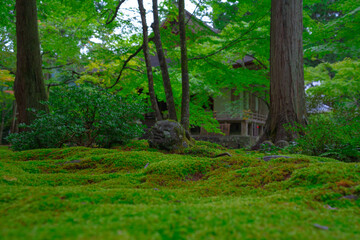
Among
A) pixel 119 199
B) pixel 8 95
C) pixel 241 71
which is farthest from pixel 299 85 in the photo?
pixel 8 95

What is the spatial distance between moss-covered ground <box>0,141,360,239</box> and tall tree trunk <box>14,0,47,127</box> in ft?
15.2

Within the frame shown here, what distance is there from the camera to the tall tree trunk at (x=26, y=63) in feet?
21.1

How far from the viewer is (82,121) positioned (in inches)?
220

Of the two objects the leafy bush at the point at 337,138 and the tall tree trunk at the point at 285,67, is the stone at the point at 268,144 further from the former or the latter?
the leafy bush at the point at 337,138

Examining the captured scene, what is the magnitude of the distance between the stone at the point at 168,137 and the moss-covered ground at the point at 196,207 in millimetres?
2096

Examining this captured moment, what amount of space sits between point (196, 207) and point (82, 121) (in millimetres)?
4809

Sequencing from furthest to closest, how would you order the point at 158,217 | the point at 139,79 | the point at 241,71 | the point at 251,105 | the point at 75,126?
the point at 251,105 → the point at 139,79 → the point at 241,71 → the point at 75,126 → the point at 158,217

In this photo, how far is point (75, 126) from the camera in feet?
17.2

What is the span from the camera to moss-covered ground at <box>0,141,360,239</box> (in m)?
1.04

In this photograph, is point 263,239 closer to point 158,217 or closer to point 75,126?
point 158,217

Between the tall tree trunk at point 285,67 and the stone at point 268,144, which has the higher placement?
the tall tree trunk at point 285,67

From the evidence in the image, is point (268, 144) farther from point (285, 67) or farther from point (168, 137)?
point (168, 137)

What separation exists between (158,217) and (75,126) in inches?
181

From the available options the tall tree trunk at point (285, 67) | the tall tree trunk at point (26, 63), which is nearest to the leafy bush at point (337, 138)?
the tall tree trunk at point (285, 67)
